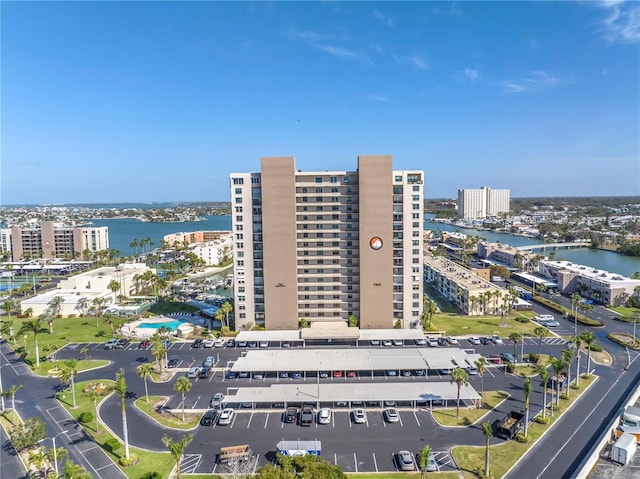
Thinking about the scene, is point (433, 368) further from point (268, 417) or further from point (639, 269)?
point (639, 269)

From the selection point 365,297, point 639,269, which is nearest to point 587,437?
point 365,297

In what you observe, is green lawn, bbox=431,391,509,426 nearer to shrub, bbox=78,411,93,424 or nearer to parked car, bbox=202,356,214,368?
parked car, bbox=202,356,214,368

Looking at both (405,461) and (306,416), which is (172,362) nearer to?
(306,416)

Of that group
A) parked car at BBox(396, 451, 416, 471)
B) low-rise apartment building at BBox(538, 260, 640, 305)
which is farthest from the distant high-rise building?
low-rise apartment building at BBox(538, 260, 640, 305)

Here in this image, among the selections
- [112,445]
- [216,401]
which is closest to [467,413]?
[216,401]

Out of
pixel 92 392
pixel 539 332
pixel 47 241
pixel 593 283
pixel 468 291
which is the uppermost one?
pixel 47 241

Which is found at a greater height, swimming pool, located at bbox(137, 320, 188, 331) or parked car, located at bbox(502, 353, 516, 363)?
swimming pool, located at bbox(137, 320, 188, 331)

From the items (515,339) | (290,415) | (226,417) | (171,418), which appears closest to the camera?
(226,417)

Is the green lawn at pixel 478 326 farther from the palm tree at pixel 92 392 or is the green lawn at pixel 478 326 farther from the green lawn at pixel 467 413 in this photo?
the palm tree at pixel 92 392
